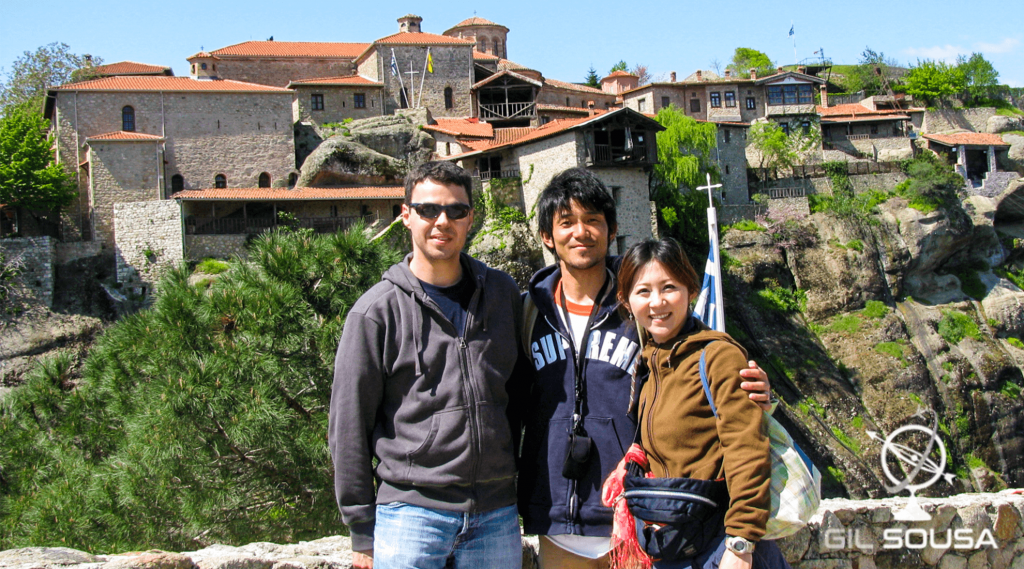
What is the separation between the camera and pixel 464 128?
32781mm

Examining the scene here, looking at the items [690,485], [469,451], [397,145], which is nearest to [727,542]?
[690,485]

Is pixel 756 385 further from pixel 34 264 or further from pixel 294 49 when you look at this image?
pixel 294 49

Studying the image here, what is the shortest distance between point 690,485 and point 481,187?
939 inches

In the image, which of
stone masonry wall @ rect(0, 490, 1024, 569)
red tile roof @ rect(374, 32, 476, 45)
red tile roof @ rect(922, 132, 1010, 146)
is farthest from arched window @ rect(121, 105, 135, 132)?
red tile roof @ rect(922, 132, 1010, 146)

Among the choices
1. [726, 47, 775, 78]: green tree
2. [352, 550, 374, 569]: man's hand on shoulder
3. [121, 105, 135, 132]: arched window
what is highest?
[726, 47, 775, 78]: green tree

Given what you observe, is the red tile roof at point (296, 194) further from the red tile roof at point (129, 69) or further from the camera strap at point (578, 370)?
the camera strap at point (578, 370)

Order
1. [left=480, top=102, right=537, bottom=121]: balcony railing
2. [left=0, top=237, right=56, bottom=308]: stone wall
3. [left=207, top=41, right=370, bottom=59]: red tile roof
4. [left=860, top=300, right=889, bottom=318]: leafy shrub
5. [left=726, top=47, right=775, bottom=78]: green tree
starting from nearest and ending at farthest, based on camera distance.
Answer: [left=0, top=237, right=56, bottom=308]: stone wall
[left=860, top=300, right=889, bottom=318]: leafy shrub
[left=480, top=102, right=537, bottom=121]: balcony railing
[left=207, top=41, right=370, bottom=59]: red tile roof
[left=726, top=47, right=775, bottom=78]: green tree

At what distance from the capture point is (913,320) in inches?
1188

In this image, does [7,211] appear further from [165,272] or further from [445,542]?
[445,542]

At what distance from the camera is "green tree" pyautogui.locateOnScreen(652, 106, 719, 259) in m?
27.7

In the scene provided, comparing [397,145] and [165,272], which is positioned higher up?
[397,145]

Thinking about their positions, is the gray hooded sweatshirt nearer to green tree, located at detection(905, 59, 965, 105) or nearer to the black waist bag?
the black waist bag

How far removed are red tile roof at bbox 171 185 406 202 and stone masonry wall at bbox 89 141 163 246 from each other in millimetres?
2201

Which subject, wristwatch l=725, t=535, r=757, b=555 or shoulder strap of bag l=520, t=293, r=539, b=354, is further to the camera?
shoulder strap of bag l=520, t=293, r=539, b=354
